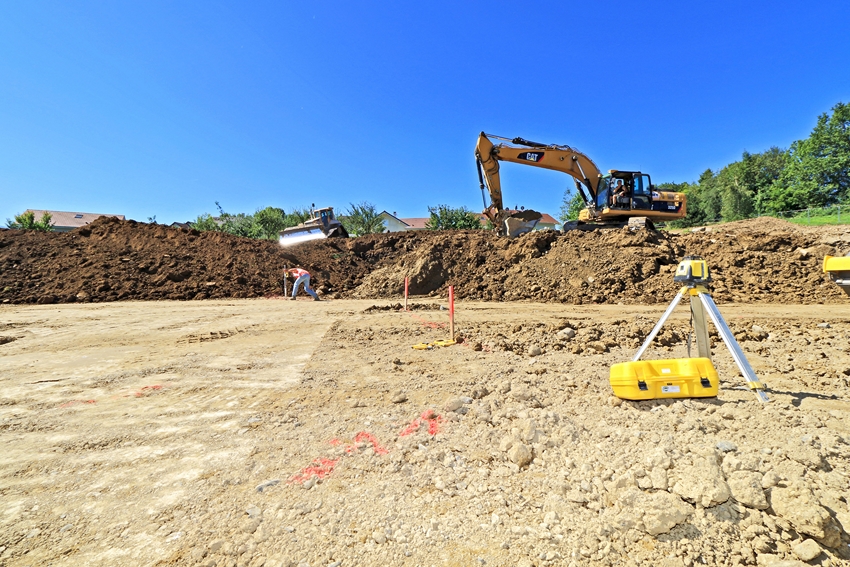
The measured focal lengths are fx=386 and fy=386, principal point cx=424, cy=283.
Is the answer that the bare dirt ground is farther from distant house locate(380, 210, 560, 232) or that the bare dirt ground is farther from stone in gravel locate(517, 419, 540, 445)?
distant house locate(380, 210, 560, 232)

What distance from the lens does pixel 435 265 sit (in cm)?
1459

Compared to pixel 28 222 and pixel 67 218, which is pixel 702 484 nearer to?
pixel 28 222

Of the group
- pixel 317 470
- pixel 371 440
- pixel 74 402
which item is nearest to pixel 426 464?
pixel 371 440

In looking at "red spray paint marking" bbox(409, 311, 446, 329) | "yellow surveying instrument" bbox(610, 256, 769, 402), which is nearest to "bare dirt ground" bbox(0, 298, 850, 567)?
"yellow surveying instrument" bbox(610, 256, 769, 402)

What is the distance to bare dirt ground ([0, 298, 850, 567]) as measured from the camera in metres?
1.92

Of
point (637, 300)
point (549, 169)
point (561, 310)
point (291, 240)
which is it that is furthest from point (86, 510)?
point (291, 240)

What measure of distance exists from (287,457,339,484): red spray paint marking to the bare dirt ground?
0.6 inches

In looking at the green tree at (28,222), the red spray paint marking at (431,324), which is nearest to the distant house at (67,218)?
the green tree at (28,222)

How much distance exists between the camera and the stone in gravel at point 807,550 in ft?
5.45

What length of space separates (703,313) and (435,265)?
11.7 meters

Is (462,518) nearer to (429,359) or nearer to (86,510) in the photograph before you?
(86,510)

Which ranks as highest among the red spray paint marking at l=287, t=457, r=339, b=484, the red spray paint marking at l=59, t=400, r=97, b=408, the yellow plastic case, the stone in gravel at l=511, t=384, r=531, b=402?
the yellow plastic case

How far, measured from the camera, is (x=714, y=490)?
6.51 feet

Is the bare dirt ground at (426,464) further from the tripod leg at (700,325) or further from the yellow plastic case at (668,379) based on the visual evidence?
the tripod leg at (700,325)
